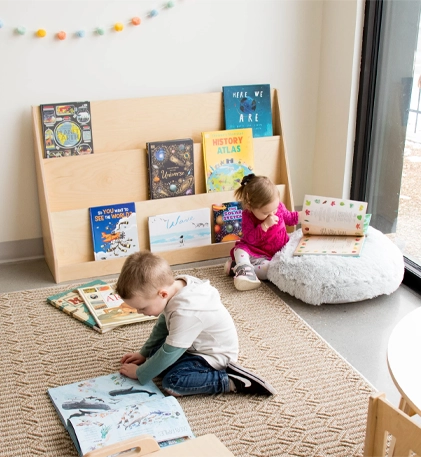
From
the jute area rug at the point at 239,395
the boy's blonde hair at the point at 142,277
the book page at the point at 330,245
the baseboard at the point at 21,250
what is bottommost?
the jute area rug at the point at 239,395

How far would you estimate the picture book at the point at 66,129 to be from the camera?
96.0 inches

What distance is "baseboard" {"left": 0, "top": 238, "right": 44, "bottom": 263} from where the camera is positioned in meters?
2.63

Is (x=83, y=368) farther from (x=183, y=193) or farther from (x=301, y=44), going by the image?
(x=301, y=44)

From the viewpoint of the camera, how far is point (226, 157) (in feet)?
8.84

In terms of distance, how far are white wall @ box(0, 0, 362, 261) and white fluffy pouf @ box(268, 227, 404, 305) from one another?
0.64m

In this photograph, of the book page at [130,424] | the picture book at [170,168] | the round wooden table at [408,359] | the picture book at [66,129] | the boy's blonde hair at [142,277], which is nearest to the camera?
the round wooden table at [408,359]

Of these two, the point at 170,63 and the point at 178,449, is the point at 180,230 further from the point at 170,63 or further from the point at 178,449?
the point at 178,449

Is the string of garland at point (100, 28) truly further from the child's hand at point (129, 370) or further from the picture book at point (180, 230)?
the child's hand at point (129, 370)

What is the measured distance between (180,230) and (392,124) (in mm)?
1051

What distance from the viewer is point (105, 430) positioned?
1486mm

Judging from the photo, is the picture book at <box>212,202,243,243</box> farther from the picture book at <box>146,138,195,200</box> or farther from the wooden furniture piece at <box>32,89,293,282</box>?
the picture book at <box>146,138,195,200</box>

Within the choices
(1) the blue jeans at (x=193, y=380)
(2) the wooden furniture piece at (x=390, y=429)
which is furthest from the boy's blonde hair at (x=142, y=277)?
(2) the wooden furniture piece at (x=390, y=429)

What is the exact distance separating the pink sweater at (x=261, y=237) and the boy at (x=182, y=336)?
2.60 feet

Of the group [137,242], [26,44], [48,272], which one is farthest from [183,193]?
[26,44]
